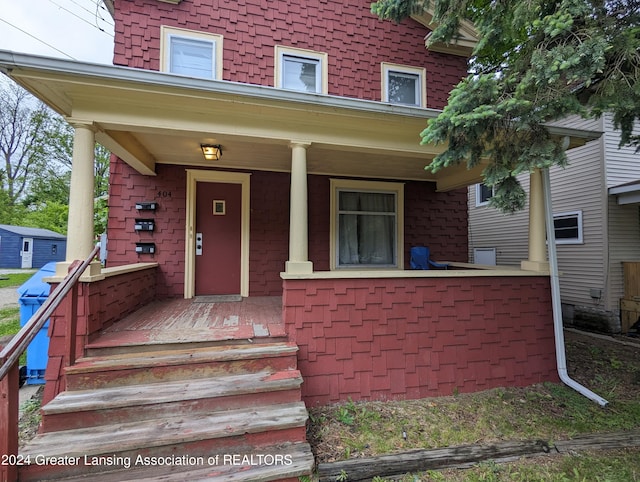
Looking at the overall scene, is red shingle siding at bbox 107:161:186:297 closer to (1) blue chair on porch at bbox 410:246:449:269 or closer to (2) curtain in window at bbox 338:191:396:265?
(2) curtain in window at bbox 338:191:396:265

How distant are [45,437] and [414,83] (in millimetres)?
6412

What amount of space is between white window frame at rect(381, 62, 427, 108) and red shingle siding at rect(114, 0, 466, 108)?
9 cm

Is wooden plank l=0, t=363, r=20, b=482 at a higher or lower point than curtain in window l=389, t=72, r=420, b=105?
lower

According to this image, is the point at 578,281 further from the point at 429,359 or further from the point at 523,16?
the point at 523,16

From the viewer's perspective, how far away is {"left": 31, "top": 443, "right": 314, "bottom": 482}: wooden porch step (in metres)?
1.85

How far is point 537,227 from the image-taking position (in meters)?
3.58

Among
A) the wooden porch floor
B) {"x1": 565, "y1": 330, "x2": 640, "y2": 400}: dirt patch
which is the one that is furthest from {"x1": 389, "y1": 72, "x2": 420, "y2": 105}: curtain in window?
{"x1": 565, "y1": 330, "x2": 640, "y2": 400}: dirt patch

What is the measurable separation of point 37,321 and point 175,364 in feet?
3.19

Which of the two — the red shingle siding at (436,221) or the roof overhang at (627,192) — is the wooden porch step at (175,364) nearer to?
the red shingle siding at (436,221)

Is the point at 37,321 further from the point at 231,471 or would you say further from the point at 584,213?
the point at 584,213

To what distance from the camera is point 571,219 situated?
7.12 metres

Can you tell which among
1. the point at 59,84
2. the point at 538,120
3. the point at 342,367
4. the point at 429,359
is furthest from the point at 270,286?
the point at 538,120

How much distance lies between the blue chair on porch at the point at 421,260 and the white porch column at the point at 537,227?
4.93ft

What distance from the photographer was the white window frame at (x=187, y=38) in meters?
4.29
